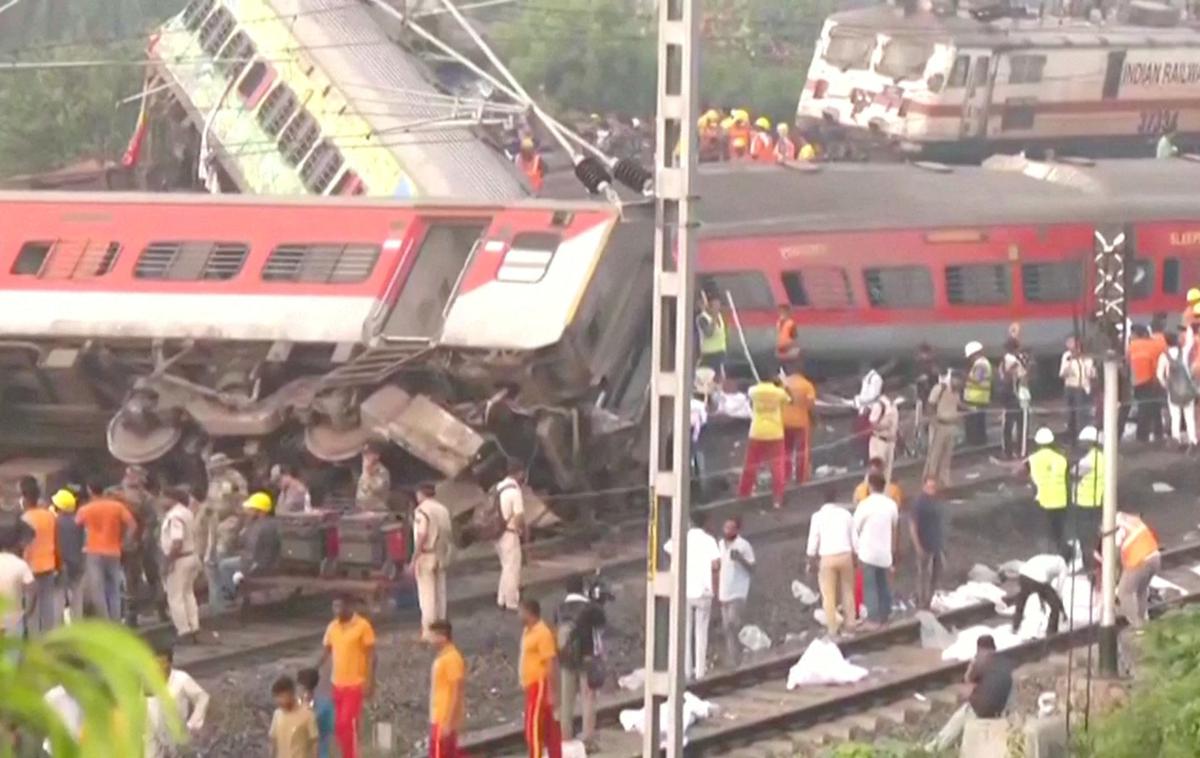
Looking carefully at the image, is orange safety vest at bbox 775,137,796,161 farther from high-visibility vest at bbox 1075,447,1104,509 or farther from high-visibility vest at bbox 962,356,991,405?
high-visibility vest at bbox 1075,447,1104,509

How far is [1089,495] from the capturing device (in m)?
18.2

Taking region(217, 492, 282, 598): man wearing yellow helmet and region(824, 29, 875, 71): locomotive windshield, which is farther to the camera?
region(824, 29, 875, 71): locomotive windshield

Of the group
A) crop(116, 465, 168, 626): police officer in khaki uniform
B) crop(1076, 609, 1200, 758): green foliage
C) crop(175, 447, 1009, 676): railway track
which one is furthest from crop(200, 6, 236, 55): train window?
crop(1076, 609, 1200, 758): green foliage

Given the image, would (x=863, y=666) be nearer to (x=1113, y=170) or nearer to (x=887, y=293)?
(x=887, y=293)

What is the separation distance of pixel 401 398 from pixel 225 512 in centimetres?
230

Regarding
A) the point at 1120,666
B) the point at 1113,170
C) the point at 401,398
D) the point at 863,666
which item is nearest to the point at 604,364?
the point at 401,398

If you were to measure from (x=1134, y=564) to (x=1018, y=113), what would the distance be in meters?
23.0

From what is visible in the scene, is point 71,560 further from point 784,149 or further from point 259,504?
point 784,149

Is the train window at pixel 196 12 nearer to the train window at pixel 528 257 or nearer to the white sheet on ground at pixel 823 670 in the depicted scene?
the train window at pixel 528 257

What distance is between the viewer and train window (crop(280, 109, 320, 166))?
28.9 m

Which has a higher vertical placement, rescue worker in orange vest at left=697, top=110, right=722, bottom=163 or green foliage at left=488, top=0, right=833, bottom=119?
rescue worker in orange vest at left=697, top=110, right=722, bottom=163

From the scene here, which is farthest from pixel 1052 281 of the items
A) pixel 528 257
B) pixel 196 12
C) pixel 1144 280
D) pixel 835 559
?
pixel 835 559

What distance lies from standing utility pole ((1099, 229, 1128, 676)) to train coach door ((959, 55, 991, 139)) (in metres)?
24.1

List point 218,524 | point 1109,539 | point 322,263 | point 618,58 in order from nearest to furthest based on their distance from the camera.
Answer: point 1109,539, point 218,524, point 322,263, point 618,58
